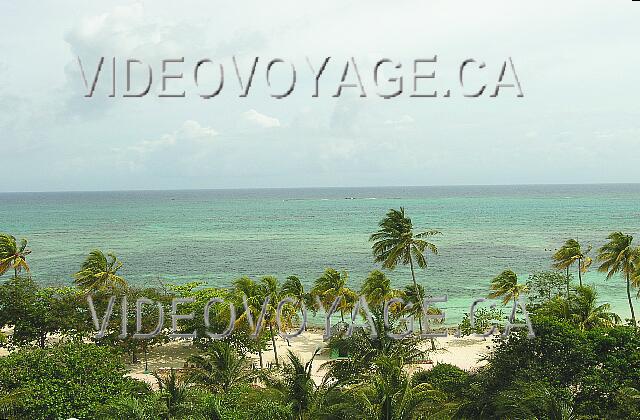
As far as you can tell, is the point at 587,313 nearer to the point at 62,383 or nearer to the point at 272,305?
the point at 272,305

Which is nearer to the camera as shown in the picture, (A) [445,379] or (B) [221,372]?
(B) [221,372]

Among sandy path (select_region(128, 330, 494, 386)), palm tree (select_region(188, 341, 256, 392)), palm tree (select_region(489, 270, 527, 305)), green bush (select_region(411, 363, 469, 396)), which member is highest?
palm tree (select_region(489, 270, 527, 305))

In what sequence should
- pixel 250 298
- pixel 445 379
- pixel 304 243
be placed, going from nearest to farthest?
pixel 445 379, pixel 250 298, pixel 304 243

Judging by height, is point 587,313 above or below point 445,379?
above

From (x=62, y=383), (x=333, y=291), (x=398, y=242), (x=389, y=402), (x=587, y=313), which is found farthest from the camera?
(x=333, y=291)

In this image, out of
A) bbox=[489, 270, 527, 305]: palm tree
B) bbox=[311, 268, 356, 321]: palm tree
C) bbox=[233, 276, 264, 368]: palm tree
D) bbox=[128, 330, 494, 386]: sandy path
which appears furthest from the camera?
bbox=[489, 270, 527, 305]: palm tree

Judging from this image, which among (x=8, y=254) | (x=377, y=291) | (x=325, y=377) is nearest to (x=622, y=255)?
(x=377, y=291)

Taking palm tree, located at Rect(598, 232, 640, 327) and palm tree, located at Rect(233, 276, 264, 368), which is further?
palm tree, located at Rect(598, 232, 640, 327)

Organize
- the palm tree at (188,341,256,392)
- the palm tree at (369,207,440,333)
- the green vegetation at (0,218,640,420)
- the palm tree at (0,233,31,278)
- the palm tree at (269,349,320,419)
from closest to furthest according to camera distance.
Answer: the green vegetation at (0,218,640,420), the palm tree at (269,349,320,419), the palm tree at (188,341,256,392), the palm tree at (369,207,440,333), the palm tree at (0,233,31,278)

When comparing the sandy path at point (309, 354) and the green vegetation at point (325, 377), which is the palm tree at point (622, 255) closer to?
the green vegetation at point (325, 377)

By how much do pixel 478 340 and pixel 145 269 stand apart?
50690 mm

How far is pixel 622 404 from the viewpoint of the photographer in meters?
17.0

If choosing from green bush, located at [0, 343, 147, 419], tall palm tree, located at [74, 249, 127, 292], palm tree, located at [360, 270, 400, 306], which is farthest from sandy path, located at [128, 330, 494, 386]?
green bush, located at [0, 343, 147, 419]

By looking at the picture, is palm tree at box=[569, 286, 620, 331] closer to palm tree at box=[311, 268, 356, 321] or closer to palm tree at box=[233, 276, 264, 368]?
palm tree at box=[311, 268, 356, 321]
